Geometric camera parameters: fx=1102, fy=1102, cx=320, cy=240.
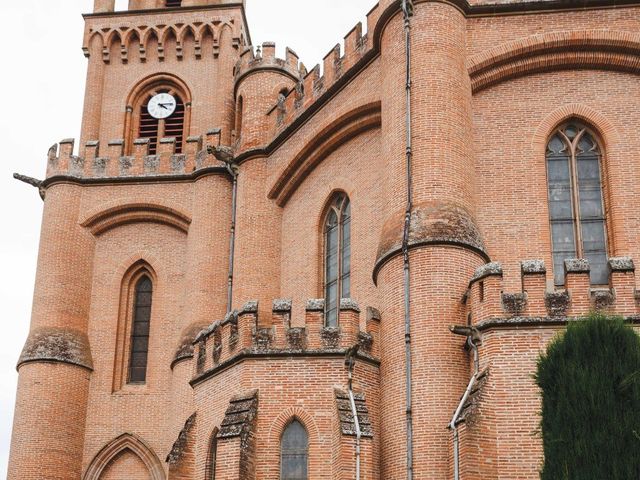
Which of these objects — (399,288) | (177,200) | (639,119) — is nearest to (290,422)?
(399,288)

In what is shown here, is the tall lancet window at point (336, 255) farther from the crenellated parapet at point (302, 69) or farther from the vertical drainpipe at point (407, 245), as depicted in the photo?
the vertical drainpipe at point (407, 245)

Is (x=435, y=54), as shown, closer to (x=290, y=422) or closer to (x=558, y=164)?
(x=558, y=164)

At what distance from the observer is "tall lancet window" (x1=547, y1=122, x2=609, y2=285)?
2131 cm

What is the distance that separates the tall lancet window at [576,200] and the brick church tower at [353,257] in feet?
0.15

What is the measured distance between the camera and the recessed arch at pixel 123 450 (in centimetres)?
2773

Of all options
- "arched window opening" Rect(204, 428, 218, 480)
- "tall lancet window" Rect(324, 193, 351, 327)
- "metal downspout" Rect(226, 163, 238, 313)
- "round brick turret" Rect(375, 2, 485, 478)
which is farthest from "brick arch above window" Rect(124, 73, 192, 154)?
"arched window opening" Rect(204, 428, 218, 480)

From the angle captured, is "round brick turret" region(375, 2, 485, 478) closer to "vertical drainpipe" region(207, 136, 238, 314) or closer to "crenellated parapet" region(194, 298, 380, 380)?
"crenellated parapet" region(194, 298, 380, 380)

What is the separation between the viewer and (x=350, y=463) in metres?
18.6

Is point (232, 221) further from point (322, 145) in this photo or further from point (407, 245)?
point (407, 245)

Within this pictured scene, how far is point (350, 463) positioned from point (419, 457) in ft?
3.84

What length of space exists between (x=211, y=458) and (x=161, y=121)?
15583 mm

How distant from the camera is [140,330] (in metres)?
29.9

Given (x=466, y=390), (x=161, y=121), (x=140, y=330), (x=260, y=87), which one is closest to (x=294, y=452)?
(x=466, y=390)

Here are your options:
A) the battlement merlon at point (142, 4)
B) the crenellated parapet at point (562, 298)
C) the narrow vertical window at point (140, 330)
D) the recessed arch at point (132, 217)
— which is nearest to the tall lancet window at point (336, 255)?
the recessed arch at point (132, 217)
